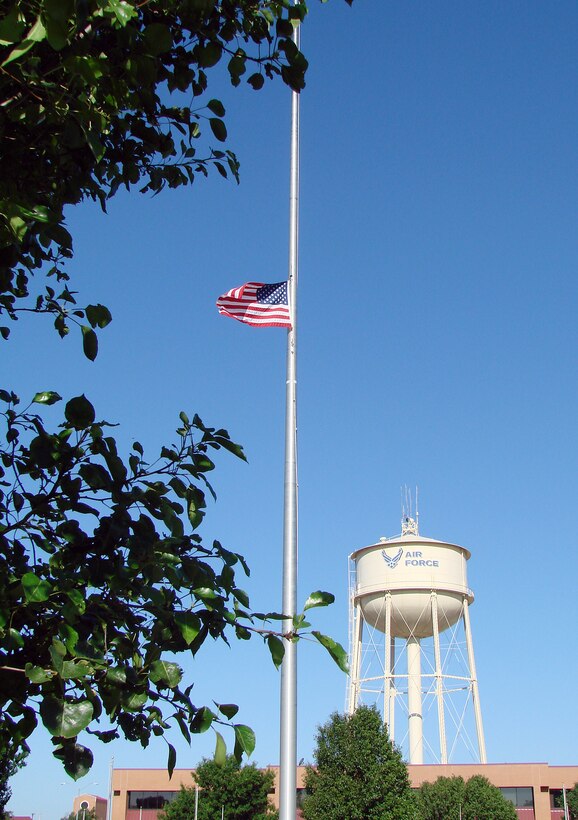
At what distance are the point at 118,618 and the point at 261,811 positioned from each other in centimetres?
4398

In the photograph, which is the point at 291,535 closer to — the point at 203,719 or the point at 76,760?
the point at 203,719

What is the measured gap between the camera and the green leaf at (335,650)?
336cm

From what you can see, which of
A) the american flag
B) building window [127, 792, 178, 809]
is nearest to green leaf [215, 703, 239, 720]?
the american flag

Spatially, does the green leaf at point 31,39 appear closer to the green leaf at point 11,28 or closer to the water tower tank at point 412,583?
the green leaf at point 11,28


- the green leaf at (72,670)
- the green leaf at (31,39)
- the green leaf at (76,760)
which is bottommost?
the green leaf at (76,760)

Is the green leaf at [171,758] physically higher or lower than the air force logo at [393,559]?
lower

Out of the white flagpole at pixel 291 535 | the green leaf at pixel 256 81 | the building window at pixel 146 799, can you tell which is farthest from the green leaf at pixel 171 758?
the building window at pixel 146 799

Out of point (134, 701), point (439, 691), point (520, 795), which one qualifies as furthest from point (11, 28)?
point (520, 795)

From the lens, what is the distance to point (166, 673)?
3.19 metres

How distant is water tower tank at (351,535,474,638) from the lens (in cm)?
4416

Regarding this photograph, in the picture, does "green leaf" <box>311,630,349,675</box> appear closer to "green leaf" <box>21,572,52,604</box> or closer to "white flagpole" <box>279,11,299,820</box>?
"green leaf" <box>21,572,52,604</box>

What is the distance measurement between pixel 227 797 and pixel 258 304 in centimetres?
3509

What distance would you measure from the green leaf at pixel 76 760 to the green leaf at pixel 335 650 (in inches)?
34.2

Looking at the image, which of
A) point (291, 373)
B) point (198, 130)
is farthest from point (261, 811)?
point (198, 130)
